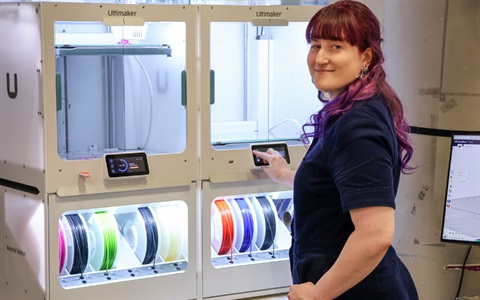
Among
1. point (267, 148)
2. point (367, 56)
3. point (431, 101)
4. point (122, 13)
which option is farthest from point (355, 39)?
point (267, 148)

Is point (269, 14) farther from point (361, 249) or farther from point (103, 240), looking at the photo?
point (361, 249)

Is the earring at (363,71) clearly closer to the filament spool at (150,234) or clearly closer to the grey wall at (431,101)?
the grey wall at (431,101)

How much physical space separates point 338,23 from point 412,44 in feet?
3.56

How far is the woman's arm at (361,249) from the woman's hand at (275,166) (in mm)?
1157

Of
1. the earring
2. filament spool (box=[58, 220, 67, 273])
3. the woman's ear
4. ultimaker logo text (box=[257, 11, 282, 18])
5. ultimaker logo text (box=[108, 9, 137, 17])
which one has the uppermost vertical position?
ultimaker logo text (box=[257, 11, 282, 18])

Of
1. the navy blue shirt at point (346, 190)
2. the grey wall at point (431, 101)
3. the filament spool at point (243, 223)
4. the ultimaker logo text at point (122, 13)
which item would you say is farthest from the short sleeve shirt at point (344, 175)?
the filament spool at point (243, 223)

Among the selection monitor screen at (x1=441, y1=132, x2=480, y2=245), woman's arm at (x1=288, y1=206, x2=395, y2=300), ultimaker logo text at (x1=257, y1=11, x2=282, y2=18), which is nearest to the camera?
woman's arm at (x1=288, y1=206, x2=395, y2=300)

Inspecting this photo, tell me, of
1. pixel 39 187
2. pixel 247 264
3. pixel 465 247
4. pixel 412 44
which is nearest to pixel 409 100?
pixel 412 44

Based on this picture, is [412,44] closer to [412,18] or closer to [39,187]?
[412,18]

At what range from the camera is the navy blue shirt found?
1.73 metres

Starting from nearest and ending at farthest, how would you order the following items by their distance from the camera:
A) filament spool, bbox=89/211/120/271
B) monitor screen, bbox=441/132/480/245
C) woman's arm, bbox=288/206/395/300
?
1. woman's arm, bbox=288/206/395/300
2. monitor screen, bbox=441/132/480/245
3. filament spool, bbox=89/211/120/271

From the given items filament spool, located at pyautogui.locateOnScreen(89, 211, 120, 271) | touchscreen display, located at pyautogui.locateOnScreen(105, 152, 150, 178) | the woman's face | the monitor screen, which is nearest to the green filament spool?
filament spool, located at pyautogui.locateOnScreen(89, 211, 120, 271)

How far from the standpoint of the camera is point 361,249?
1.74 metres

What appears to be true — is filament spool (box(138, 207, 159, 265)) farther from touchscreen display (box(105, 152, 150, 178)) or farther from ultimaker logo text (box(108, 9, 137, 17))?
ultimaker logo text (box(108, 9, 137, 17))
